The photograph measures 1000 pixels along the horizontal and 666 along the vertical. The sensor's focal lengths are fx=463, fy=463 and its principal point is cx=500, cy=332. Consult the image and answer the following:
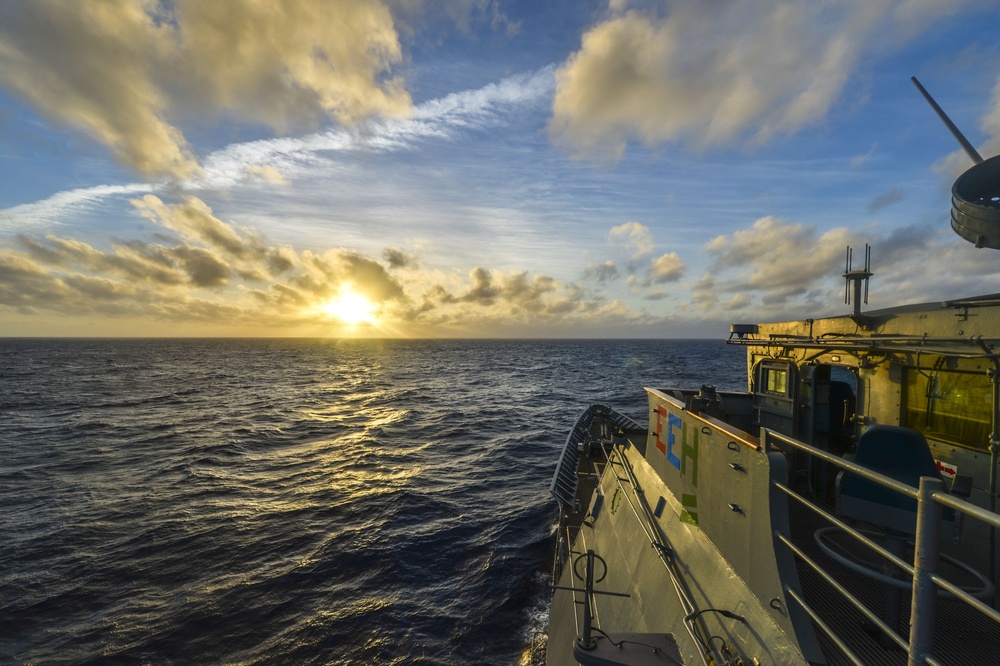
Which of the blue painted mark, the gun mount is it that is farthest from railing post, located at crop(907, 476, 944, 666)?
the gun mount

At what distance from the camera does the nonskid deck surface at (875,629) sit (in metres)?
3.69

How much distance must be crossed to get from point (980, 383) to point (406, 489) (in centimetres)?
1937

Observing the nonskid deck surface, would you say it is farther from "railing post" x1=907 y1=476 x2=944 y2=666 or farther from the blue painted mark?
the blue painted mark

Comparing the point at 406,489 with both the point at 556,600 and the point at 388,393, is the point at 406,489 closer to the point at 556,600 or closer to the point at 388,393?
the point at 556,600

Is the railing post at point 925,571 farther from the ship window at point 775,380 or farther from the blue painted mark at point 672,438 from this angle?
the ship window at point 775,380

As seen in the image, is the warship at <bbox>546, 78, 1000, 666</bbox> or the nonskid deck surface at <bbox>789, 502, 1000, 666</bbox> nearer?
the warship at <bbox>546, 78, 1000, 666</bbox>

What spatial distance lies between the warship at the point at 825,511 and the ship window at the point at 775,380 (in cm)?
4

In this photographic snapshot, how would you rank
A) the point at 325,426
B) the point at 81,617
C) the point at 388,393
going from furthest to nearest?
the point at 388,393, the point at 325,426, the point at 81,617

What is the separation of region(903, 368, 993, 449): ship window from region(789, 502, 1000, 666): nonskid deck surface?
8.82 feet

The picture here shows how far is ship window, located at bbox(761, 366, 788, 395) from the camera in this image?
32.7 feet

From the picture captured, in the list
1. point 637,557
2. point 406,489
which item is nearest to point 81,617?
point 406,489

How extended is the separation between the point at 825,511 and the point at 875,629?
2.03 m

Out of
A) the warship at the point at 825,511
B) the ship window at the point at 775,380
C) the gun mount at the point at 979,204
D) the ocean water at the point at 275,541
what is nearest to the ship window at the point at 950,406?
the warship at the point at 825,511

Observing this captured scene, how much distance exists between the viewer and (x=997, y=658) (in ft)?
12.2
